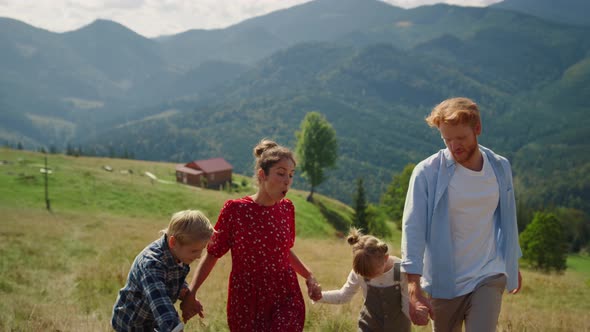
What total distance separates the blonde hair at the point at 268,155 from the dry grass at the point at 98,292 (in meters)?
2.85

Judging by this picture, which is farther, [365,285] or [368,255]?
[365,285]

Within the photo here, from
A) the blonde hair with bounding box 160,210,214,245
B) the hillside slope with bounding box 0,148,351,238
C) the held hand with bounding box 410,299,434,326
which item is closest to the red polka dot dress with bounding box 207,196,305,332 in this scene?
the blonde hair with bounding box 160,210,214,245

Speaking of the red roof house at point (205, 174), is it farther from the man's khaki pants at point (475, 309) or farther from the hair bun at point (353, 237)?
the man's khaki pants at point (475, 309)

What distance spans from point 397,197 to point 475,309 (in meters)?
57.1

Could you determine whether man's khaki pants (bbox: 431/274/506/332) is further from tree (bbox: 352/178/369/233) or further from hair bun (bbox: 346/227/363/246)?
tree (bbox: 352/178/369/233)

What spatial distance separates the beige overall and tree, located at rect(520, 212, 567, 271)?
143 feet

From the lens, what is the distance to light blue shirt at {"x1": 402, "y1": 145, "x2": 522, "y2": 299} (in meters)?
3.83

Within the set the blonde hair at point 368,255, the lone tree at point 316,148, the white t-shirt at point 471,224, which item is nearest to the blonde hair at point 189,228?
the blonde hair at point 368,255

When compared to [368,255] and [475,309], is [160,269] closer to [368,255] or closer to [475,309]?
[368,255]

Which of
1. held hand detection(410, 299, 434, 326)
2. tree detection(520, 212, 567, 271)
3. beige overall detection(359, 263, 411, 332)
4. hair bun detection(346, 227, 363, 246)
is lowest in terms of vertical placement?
tree detection(520, 212, 567, 271)

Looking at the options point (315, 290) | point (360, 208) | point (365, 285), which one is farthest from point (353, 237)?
point (360, 208)

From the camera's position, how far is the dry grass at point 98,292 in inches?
242

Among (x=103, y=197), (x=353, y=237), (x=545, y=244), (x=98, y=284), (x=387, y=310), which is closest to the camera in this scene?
(x=387, y=310)

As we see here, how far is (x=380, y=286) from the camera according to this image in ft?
14.2
